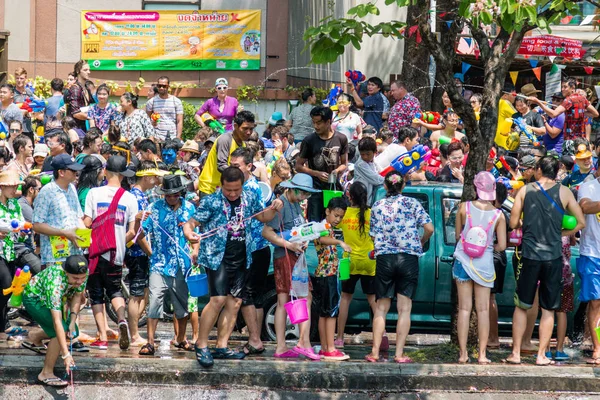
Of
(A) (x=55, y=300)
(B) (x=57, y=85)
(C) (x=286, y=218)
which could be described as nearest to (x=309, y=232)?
(C) (x=286, y=218)

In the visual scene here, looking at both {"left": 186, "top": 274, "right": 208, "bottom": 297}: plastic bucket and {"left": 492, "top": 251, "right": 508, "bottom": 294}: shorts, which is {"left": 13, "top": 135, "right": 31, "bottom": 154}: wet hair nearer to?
{"left": 186, "top": 274, "right": 208, "bottom": 297}: plastic bucket

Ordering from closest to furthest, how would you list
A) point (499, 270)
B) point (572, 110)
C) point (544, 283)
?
point (544, 283) → point (499, 270) → point (572, 110)

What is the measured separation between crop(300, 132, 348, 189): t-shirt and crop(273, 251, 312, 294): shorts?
1652 millimetres

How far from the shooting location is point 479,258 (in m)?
9.59

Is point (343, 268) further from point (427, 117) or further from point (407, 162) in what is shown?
point (427, 117)

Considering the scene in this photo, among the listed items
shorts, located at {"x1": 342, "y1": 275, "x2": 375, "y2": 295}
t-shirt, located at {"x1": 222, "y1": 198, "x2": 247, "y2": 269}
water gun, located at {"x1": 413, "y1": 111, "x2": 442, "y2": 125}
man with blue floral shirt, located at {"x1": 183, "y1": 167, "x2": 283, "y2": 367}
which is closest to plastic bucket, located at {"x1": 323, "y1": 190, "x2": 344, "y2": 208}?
shorts, located at {"x1": 342, "y1": 275, "x2": 375, "y2": 295}

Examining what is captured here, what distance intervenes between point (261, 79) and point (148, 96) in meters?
2.17

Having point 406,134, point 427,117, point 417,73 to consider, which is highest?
point 417,73

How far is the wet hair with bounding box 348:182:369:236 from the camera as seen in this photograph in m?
10.1

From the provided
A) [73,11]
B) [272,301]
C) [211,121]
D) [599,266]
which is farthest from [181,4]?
[599,266]

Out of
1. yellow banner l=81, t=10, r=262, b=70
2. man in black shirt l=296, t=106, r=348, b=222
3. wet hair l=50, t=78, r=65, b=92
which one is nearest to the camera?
man in black shirt l=296, t=106, r=348, b=222

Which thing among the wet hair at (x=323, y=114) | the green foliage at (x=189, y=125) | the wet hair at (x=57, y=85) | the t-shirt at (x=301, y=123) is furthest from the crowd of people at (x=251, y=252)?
the green foliage at (x=189, y=125)

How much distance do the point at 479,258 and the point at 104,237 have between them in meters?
3.74

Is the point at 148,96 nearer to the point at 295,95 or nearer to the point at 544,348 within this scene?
the point at 295,95
